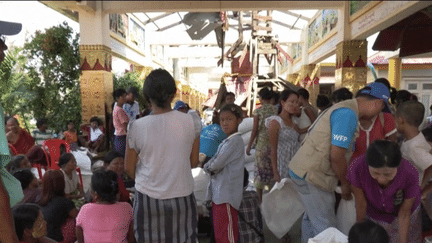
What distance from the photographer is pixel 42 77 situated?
22.1ft

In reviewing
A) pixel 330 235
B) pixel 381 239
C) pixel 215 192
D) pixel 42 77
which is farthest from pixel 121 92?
pixel 381 239

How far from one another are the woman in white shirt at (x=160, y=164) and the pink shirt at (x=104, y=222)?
276mm

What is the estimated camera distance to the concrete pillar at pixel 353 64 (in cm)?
705

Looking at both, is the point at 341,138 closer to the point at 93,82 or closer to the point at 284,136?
the point at 284,136

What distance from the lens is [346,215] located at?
2.11 meters

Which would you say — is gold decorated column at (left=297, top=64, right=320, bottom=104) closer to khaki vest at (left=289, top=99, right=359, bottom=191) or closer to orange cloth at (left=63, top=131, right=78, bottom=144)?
orange cloth at (left=63, top=131, right=78, bottom=144)

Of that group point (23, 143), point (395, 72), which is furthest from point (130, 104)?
point (395, 72)

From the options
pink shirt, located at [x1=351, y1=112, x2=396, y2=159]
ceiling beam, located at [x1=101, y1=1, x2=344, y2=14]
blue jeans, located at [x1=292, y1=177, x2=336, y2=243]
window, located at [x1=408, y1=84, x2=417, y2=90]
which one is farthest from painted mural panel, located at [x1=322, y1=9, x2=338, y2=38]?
blue jeans, located at [x1=292, y1=177, x2=336, y2=243]

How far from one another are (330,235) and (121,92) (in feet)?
12.9

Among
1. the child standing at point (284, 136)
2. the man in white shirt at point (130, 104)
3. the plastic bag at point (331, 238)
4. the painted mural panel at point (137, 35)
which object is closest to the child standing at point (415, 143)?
the plastic bag at point (331, 238)

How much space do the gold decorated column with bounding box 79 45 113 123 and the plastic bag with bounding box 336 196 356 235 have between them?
5.90 meters

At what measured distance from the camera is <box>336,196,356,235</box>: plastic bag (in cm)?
208

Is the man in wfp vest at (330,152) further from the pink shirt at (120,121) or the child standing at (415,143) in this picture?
the pink shirt at (120,121)

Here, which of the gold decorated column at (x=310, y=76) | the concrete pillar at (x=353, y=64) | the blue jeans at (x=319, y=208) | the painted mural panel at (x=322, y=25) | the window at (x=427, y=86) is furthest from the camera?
the window at (x=427, y=86)
